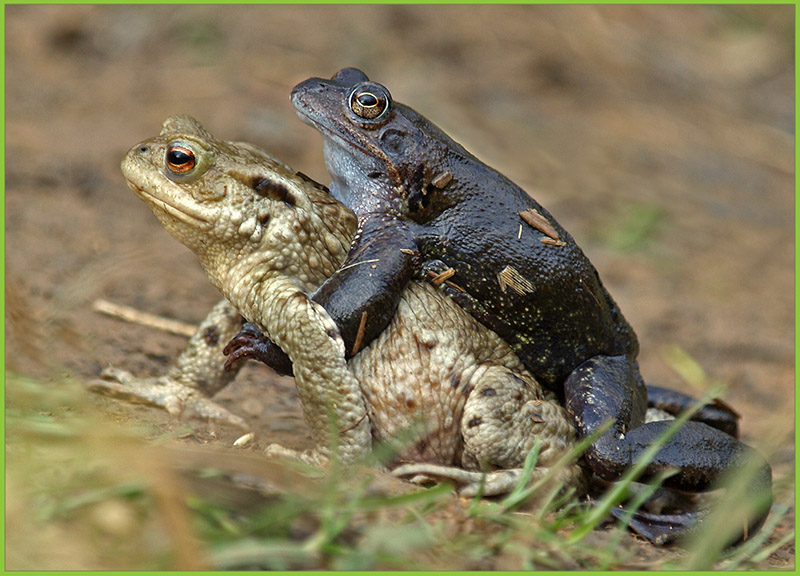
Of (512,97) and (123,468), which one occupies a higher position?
(512,97)

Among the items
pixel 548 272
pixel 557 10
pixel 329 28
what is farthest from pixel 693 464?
pixel 557 10

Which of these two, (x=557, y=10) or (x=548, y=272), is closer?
(x=548, y=272)

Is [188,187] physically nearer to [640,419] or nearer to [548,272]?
[548,272]

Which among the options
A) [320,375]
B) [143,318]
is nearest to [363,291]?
[320,375]

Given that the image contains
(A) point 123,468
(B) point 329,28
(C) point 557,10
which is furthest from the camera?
(C) point 557,10

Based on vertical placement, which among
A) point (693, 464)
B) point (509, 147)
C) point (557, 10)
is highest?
point (557, 10)

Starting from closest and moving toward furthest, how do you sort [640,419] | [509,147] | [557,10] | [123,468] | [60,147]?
[123,468]
[640,419]
[60,147]
[509,147]
[557,10]

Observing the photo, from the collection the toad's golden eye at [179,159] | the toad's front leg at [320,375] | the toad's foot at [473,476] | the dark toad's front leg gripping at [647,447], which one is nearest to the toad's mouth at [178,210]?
the toad's golden eye at [179,159]
